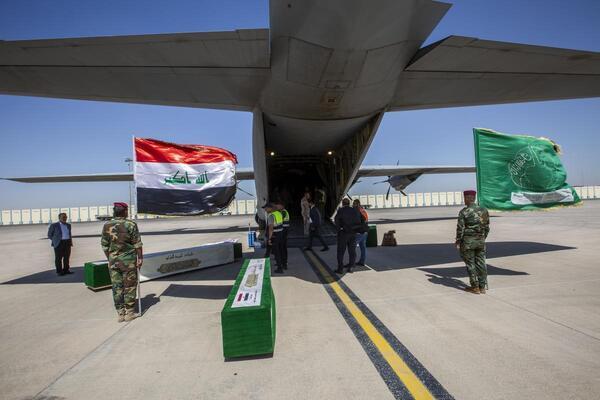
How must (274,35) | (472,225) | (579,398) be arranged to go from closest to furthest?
(579,398) < (274,35) < (472,225)

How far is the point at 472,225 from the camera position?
16.5 ft

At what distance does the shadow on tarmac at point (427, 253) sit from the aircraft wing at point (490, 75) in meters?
4.06

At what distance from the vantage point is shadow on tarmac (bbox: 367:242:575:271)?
754 centimetres

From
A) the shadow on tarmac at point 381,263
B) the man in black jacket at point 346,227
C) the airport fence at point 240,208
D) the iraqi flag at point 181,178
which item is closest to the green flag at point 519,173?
the shadow on tarmac at point 381,263

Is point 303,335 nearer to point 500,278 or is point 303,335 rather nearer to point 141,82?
point 500,278

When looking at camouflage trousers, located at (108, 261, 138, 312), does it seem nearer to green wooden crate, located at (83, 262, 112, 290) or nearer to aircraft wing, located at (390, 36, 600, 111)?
green wooden crate, located at (83, 262, 112, 290)

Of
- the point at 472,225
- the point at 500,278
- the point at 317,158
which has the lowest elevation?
the point at 500,278

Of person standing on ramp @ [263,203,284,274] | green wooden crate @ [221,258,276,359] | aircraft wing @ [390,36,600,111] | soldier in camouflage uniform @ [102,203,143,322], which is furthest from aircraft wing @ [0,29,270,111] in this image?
green wooden crate @ [221,258,276,359]

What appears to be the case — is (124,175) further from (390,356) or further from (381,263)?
(390,356)

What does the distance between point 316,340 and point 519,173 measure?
570cm

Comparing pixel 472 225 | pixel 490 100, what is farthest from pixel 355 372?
pixel 490 100

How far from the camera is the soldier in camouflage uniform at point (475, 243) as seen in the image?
16.3ft

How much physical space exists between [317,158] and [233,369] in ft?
39.3

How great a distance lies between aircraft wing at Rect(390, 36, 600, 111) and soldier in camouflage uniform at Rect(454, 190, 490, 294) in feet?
8.13
